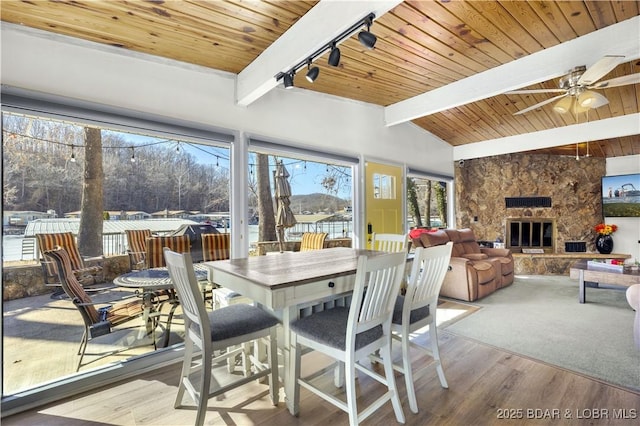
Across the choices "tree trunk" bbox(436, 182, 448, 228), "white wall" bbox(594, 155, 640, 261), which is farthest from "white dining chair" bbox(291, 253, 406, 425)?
"white wall" bbox(594, 155, 640, 261)

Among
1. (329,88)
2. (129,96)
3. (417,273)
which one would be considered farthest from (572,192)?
(129,96)

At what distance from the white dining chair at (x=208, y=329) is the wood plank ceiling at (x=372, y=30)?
1.67m

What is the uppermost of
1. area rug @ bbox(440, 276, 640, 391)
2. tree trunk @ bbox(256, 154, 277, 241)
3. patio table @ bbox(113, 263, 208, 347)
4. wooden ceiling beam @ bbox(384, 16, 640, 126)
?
wooden ceiling beam @ bbox(384, 16, 640, 126)

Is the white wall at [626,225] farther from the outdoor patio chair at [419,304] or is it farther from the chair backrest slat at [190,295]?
the chair backrest slat at [190,295]

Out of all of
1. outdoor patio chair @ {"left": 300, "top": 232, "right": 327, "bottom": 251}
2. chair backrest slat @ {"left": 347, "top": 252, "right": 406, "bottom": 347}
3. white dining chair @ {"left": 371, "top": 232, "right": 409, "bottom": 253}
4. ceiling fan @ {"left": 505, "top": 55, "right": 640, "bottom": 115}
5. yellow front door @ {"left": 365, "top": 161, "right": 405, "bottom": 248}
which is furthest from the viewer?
yellow front door @ {"left": 365, "top": 161, "right": 405, "bottom": 248}

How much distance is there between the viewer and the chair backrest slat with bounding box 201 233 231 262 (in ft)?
9.51

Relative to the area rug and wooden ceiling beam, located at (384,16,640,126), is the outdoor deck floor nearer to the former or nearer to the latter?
the area rug

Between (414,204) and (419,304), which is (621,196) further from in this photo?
(419,304)

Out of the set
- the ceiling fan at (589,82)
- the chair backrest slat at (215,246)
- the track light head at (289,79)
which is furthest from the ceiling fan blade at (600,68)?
the chair backrest slat at (215,246)

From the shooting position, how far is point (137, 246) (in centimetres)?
253

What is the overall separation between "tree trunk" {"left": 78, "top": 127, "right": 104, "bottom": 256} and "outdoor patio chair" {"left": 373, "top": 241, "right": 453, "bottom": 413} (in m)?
2.32

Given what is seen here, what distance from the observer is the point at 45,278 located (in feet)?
6.88

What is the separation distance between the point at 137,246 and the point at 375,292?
2079 mm

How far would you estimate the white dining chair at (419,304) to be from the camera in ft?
6.02
